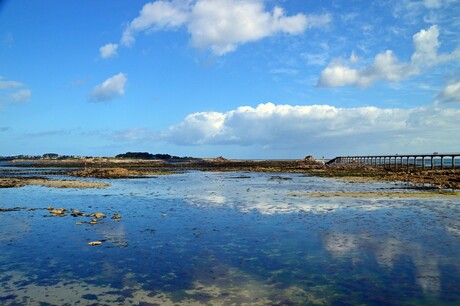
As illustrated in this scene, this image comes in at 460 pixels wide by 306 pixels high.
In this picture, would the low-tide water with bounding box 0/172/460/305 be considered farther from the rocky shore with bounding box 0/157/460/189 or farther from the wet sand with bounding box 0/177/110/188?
the rocky shore with bounding box 0/157/460/189

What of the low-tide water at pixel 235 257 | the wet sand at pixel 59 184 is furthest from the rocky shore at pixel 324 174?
the low-tide water at pixel 235 257

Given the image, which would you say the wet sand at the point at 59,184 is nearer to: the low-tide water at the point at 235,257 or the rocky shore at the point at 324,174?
the rocky shore at the point at 324,174

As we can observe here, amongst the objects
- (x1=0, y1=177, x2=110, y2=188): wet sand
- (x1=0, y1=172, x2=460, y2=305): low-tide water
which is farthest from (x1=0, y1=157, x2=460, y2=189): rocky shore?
(x1=0, y1=172, x2=460, y2=305): low-tide water

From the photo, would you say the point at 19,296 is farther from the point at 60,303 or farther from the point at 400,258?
the point at 400,258

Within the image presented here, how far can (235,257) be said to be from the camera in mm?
15641

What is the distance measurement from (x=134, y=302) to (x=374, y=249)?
10665 mm

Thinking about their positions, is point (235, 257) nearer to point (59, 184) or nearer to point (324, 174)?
point (59, 184)

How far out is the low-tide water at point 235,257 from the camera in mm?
11555

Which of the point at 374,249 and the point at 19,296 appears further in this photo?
the point at 374,249

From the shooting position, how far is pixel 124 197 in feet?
124

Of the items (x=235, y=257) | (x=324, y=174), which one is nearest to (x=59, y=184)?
(x=235, y=257)

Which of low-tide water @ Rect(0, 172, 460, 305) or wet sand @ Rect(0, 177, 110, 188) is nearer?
low-tide water @ Rect(0, 172, 460, 305)

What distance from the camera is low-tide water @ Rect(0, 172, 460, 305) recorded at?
11555mm

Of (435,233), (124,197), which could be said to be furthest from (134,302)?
(124,197)
